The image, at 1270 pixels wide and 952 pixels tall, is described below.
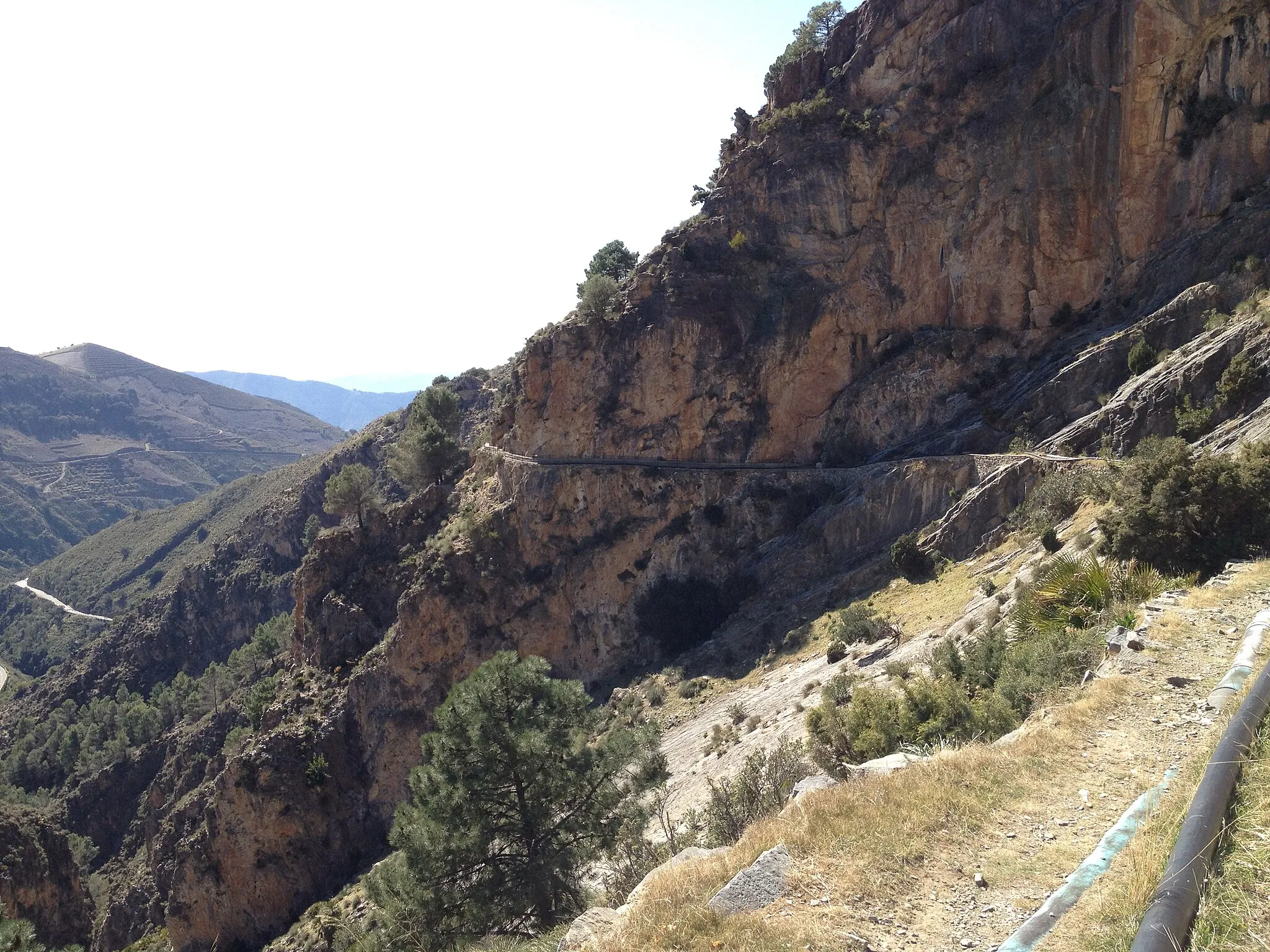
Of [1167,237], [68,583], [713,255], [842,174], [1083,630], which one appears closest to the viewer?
[1083,630]

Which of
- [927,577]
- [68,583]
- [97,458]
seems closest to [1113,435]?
[927,577]

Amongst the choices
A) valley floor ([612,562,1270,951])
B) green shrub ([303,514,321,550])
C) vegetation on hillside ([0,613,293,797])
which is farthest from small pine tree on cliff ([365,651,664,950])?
green shrub ([303,514,321,550])

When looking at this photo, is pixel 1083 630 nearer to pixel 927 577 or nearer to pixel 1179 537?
pixel 1179 537

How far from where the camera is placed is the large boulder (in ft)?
19.9

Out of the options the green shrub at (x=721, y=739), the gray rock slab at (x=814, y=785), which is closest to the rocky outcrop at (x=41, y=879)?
the green shrub at (x=721, y=739)

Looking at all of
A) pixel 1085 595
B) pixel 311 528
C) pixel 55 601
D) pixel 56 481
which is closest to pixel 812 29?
pixel 1085 595

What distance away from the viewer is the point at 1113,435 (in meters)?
25.6

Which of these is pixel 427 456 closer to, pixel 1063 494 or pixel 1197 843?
pixel 1063 494

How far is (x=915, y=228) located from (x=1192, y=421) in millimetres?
18916

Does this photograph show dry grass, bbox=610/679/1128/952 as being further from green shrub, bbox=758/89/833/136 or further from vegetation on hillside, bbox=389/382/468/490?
vegetation on hillside, bbox=389/382/468/490

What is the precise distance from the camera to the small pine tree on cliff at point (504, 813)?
12469 mm

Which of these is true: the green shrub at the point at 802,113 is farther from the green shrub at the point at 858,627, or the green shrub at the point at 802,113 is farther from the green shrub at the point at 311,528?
the green shrub at the point at 311,528

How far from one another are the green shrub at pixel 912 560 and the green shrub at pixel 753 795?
14.5 meters

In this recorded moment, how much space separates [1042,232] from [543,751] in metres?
32.4
